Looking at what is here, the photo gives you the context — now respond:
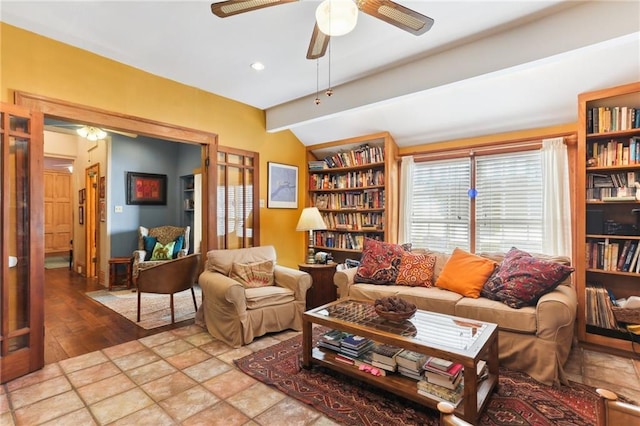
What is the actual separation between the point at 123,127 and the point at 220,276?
5.64 ft

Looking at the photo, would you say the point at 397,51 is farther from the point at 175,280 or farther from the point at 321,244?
the point at 175,280

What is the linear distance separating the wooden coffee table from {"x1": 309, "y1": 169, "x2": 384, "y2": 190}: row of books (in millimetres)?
2069

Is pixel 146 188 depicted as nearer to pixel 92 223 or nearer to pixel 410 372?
pixel 92 223

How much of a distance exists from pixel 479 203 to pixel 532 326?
1615 millimetres

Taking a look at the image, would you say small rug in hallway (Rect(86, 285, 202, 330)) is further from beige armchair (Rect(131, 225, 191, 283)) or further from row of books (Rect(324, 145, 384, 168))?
row of books (Rect(324, 145, 384, 168))

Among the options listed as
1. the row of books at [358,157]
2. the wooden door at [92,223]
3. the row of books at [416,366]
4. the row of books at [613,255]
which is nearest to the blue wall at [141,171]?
the wooden door at [92,223]

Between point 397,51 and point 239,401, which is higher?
point 397,51

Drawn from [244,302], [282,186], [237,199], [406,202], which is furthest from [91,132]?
[406,202]

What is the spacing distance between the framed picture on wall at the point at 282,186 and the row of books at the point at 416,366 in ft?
7.85

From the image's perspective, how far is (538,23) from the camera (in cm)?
222

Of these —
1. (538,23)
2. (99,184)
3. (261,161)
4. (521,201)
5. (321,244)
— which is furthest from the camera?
(99,184)

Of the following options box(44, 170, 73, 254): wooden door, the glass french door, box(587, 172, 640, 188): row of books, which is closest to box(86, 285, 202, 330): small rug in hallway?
the glass french door

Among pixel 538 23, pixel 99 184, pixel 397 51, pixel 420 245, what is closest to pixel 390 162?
pixel 420 245

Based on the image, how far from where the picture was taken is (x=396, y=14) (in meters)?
1.69
